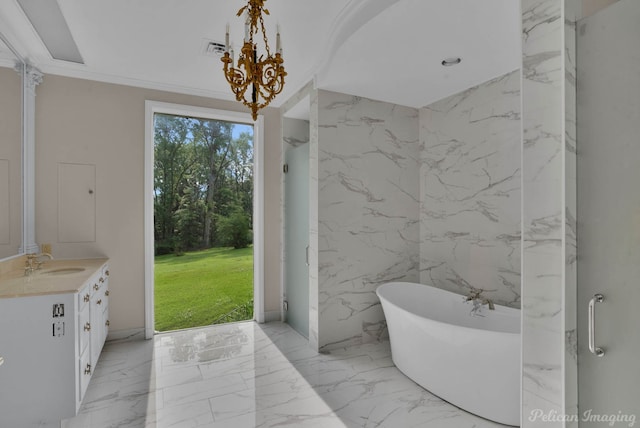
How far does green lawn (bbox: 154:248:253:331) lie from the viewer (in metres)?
4.25

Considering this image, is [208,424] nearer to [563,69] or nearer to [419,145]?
[563,69]

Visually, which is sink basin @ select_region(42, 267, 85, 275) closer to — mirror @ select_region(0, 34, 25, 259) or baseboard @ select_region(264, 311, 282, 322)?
mirror @ select_region(0, 34, 25, 259)

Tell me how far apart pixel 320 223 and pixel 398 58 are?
5.35ft

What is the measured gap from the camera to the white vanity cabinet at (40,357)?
1.92 metres

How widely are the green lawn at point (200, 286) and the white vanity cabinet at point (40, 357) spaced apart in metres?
2.06

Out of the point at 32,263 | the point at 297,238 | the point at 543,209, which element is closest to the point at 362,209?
the point at 297,238

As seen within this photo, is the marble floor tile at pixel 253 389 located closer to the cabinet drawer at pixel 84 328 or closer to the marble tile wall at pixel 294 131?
the cabinet drawer at pixel 84 328

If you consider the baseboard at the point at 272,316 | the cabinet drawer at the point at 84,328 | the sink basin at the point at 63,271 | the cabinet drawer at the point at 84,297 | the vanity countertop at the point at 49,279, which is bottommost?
the baseboard at the point at 272,316

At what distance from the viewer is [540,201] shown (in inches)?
53.2

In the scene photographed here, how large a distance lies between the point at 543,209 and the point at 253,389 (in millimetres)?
2359

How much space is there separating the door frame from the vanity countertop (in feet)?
1.73

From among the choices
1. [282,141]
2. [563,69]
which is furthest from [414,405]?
[282,141]

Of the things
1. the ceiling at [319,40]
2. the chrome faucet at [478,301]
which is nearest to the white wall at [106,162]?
the ceiling at [319,40]
